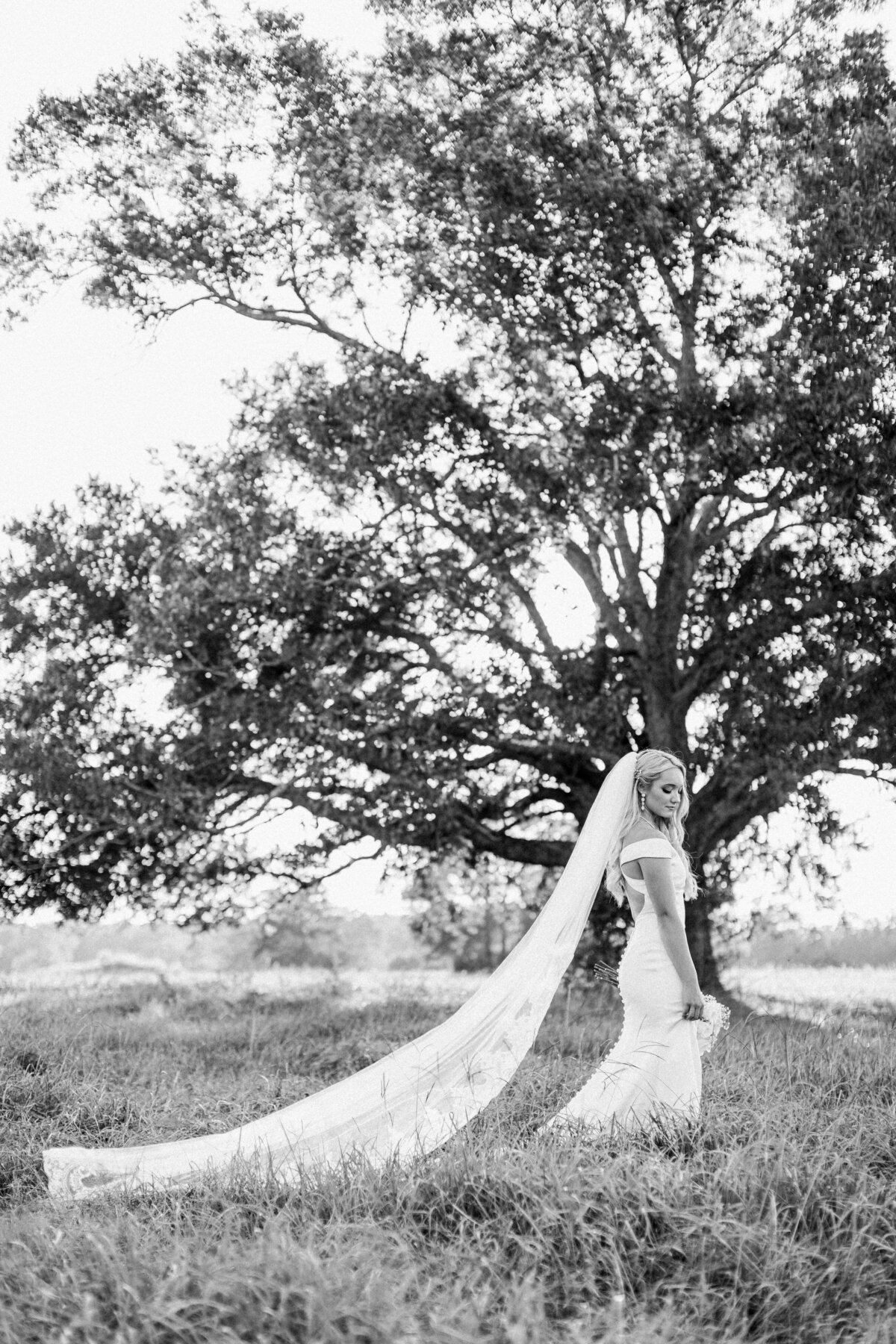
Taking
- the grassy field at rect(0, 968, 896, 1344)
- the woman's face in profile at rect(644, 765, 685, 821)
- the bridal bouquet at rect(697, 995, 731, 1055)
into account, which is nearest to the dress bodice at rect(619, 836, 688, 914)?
the woman's face in profile at rect(644, 765, 685, 821)

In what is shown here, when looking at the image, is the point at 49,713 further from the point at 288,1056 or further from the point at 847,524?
the point at 847,524

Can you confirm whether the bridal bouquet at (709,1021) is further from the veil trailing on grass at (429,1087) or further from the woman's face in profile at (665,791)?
the woman's face in profile at (665,791)

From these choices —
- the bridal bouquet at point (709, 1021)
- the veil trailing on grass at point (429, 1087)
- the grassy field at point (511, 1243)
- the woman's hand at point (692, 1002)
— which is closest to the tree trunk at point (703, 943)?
the grassy field at point (511, 1243)

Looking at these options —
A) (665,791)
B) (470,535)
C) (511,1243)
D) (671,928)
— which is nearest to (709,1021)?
(671,928)

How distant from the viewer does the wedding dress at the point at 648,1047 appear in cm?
615

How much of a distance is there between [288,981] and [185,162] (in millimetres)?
11366

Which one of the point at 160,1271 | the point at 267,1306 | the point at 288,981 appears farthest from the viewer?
the point at 288,981

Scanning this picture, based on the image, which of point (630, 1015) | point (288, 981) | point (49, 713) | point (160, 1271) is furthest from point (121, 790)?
point (160, 1271)

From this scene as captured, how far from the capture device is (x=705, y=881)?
1526 cm

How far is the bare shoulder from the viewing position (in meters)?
6.37

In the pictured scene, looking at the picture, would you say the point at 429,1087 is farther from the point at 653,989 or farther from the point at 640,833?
the point at 640,833

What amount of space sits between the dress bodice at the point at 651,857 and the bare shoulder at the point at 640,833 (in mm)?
29

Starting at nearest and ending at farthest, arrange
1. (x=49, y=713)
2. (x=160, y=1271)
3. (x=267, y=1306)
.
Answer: (x=267, y=1306), (x=160, y=1271), (x=49, y=713)

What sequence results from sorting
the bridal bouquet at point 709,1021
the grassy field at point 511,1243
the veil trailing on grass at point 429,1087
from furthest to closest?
the bridal bouquet at point 709,1021
the veil trailing on grass at point 429,1087
the grassy field at point 511,1243
